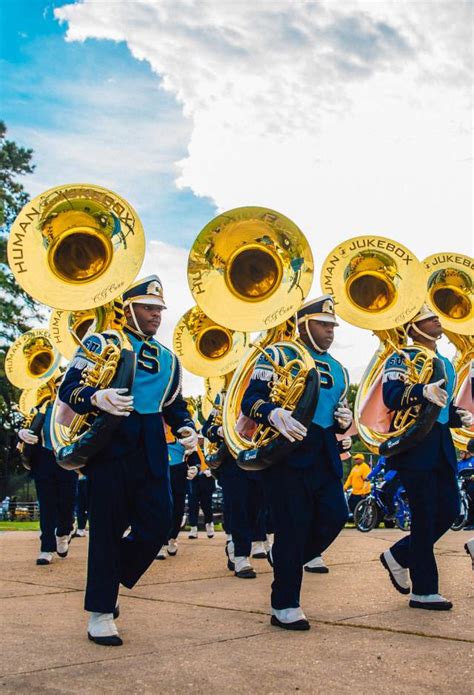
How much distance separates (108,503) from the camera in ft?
15.7

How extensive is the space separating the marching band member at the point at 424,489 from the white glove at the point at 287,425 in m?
1.07

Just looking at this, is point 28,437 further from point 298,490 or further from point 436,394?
point 436,394

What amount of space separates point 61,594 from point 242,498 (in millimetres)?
2354

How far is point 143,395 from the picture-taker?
5.09m

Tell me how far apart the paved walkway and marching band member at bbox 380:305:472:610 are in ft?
0.61

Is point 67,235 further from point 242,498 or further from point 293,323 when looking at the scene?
point 242,498

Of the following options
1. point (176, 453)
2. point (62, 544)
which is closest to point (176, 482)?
point (176, 453)

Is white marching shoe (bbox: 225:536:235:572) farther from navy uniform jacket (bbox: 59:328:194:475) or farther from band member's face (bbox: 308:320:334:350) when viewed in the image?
navy uniform jacket (bbox: 59:328:194:475)

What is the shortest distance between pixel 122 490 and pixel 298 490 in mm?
1085

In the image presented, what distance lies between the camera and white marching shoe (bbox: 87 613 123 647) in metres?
4.45

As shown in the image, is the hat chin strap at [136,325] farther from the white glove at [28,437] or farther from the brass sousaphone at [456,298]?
the brass sousaphone at [456,298]

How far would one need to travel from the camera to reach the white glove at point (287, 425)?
4.97 m

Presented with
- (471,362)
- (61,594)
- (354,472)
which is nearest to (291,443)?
(61,594)

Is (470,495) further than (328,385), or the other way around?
(470,495)
